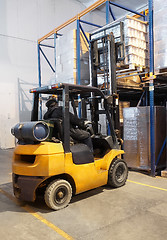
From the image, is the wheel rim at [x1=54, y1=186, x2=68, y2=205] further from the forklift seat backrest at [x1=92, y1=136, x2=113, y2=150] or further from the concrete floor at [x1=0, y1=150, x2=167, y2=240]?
the forklift seat backrest at [x1=92, y1=136, x2=113, y2=150]

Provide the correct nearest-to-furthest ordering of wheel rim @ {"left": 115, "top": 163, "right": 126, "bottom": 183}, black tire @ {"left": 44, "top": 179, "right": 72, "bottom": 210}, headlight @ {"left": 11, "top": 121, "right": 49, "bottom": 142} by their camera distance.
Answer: headlight @ {"left": 11, "top": 121, "right": 49, "bottom": 142} → black tire @ {"left": 44, "top": 179, "right": 72, "bottom": 210} → wheel rim @ {"left": 115, "top": 163, "right": 126, "bottom": 183}

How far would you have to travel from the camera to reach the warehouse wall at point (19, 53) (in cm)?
1128

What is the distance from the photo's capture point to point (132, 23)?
5.32 meters

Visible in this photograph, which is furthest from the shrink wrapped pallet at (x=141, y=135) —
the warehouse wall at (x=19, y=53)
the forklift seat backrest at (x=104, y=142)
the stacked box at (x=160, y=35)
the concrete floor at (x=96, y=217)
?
the warehouse wall at (x=19, y=53)

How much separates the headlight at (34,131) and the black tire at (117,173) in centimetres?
160

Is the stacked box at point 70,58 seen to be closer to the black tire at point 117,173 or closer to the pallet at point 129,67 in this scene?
the pallet at point 129,67

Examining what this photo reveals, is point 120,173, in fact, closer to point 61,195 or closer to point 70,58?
point 61,195

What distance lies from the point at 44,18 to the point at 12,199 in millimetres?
10750

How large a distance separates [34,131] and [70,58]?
13.6ft

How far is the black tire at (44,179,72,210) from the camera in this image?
11.6 feet

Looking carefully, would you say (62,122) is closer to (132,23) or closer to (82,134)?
(82,134)

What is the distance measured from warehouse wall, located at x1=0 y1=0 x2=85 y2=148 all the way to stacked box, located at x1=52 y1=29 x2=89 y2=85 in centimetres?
484

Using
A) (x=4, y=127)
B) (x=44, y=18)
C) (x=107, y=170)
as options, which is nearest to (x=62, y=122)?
(x=107, y=170)

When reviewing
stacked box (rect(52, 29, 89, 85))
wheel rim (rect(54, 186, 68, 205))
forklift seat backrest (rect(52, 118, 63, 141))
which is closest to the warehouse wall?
stacked box (rect(52, 29, 89, 85))
